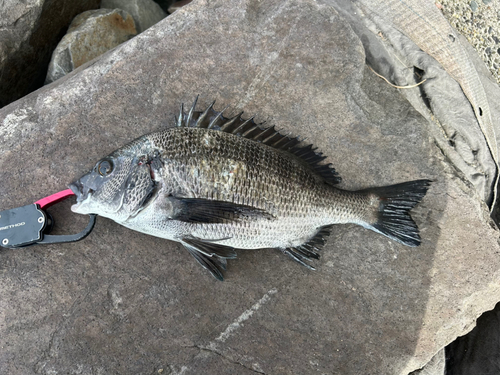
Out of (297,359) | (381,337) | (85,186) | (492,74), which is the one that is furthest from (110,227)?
(492,74)

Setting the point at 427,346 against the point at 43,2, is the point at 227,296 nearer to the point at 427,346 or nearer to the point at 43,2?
the point at 427,346

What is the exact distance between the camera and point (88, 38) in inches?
132

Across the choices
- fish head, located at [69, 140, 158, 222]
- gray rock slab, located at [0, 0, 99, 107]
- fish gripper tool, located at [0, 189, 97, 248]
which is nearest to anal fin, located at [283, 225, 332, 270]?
fish head, located at [69, 140, 158, 222]

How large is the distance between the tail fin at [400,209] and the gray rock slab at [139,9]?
3.06 meters

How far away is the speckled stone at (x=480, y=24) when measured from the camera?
3898 millimetres

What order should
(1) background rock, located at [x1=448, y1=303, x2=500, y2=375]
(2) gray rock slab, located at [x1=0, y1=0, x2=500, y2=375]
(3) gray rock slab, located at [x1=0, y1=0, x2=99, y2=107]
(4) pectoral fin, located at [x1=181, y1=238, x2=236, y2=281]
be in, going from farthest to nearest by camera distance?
(1) background rock, located at [x1=448, y1=303, x2=500, y2=375]
(3) gray rock slab, located at [x1=0, y1=0, x2=99, y2=107]
(2) gray rock slab, located at [x1=0, y1=0, x2=500, y2=375]
(4) pectoral fin, located at [x1=181, y1=238, x2=236, y2=281]

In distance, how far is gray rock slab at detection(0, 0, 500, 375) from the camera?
95.1 inches

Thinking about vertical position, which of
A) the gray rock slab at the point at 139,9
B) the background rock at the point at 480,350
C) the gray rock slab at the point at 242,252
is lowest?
the background rock at the point at 480,350

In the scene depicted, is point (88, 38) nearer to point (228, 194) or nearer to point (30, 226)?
point (30, 226)

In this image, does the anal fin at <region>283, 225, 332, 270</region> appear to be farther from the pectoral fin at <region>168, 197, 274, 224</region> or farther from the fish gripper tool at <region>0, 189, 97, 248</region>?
the fish gripper tool at <region>0, 189, 97, 248</region>

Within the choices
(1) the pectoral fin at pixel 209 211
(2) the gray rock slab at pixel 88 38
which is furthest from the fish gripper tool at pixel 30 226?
(2) the gray rock slab at pixel 88 38

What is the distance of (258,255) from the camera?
2.61m

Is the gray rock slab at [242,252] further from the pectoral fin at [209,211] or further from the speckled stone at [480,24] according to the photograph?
the speckled stone at [480,24]

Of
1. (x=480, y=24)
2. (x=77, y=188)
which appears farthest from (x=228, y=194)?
(x=480, y=24)
